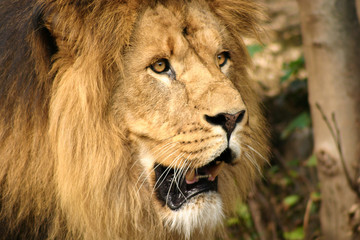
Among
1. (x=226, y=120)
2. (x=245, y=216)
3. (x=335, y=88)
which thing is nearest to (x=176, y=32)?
(x=226, y=120)

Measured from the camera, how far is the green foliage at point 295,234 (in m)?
4.15

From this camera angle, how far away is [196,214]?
2.68 meters

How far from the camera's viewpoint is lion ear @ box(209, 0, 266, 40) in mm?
3084

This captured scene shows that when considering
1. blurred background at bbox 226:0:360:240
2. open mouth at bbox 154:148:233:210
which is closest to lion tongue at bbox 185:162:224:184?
open mouth at bbox 154:148:233:210

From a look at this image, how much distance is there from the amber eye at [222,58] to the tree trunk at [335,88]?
1037 millimetres

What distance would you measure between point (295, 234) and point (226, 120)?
2.09m

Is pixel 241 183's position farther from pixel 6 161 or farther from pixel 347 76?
pixel 6 161

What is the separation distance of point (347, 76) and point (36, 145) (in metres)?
2.27

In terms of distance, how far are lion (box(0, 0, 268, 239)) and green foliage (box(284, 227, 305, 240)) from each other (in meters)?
1.58

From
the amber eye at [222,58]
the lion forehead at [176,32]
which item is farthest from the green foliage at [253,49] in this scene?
the lion forehead at [176,32]

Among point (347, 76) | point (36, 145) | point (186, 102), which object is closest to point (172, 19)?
point (186, 102)

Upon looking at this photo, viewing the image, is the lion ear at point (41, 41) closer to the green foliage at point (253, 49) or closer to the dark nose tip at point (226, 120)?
the dark nose tip at point (226, 120)

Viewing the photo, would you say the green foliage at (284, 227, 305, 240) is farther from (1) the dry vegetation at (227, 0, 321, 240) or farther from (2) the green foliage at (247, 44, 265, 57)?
(2) the green foliage at (247, 44, 265, 57)

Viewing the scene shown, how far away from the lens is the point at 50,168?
266 cm
